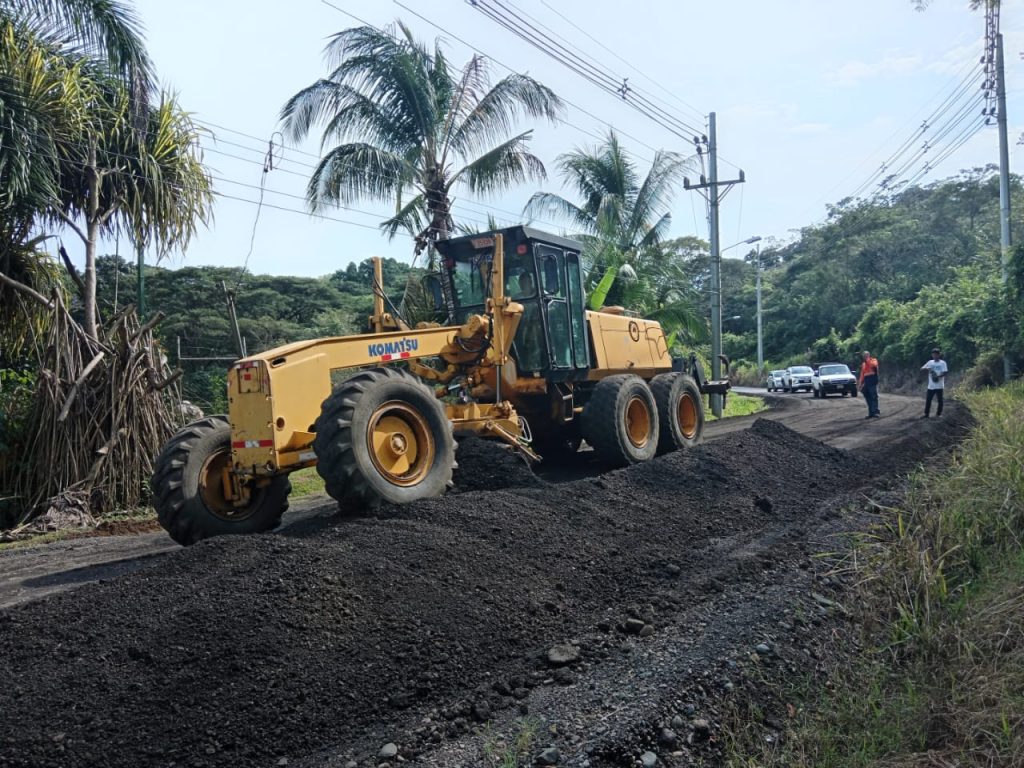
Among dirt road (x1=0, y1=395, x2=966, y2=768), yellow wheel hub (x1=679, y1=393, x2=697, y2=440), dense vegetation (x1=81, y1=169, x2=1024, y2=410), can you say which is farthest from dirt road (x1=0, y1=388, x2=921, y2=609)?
dense vegetation (x1=81, y1=169, x2=1024, y2=410)

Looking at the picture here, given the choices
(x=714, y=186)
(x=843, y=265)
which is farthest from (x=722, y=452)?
(x=843, y=265)

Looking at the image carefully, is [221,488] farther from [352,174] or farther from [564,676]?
[352,174]

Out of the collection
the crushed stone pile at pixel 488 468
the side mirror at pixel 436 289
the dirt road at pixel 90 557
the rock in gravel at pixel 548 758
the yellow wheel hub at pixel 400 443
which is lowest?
the rock in gravel at pixel 548 758

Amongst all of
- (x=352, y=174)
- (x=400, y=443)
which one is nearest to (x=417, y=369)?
(x=400, y=443)

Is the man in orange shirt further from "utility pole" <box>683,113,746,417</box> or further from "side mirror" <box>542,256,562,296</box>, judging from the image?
"side mirror" <box>542,256,562,296</box>

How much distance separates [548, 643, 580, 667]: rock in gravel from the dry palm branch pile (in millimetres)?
Answer: 7244

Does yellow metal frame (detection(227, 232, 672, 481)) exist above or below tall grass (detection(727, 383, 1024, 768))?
above

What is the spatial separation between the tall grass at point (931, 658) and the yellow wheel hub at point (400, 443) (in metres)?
3.34

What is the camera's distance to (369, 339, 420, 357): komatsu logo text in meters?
7.25

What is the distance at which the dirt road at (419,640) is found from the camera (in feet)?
11.5

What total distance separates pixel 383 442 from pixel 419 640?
245 centimetres

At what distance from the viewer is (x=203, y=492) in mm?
6684

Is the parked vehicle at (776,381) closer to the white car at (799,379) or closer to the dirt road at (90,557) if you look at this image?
the white car at (799,379)

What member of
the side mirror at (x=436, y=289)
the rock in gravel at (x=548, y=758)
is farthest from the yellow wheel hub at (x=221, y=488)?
the rock in gravel at (x=548, y=758)
